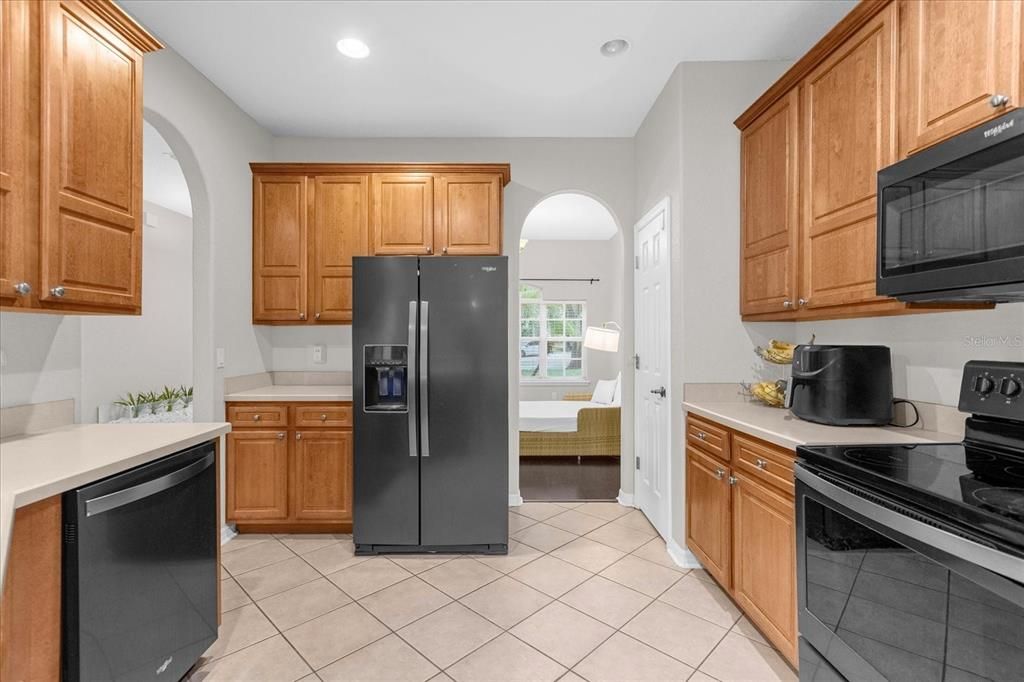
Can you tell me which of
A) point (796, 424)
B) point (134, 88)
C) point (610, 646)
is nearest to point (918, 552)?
point (796, 424)

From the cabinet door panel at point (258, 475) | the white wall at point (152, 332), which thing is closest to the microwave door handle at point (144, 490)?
the cabinet door panel at point (258, 475)

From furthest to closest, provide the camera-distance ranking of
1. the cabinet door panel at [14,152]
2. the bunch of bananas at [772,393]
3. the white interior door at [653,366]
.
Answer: the white interior door at [653,366] → the bunch of bananas at [772,393] → the cabinet door panel at [14,152]

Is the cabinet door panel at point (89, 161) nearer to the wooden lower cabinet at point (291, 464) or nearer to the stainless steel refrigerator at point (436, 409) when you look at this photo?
the stainless steel refrigerator at point (436, 409)

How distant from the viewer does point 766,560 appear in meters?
1.89

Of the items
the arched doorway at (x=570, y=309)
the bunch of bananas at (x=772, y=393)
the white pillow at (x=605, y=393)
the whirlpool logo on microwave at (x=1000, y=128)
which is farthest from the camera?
the arched doorway at (x=570, y=309)

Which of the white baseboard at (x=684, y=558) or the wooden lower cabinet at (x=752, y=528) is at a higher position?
the wooden lower cabinet at (x=752, y=528)

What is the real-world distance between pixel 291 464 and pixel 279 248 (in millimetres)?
1519

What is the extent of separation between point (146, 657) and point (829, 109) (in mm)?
3184

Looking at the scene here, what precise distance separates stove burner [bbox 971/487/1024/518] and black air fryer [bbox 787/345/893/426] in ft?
2.56

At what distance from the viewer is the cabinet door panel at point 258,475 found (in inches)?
121

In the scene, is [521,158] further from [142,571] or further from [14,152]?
[142,571]

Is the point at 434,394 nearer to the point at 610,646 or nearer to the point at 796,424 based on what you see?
the point at 610,646

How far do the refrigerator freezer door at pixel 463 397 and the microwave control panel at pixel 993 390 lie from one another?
1972 mm

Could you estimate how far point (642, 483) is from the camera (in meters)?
3.48
